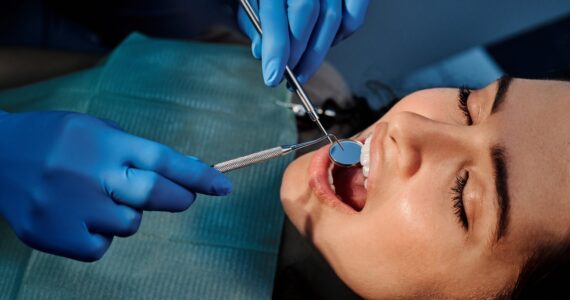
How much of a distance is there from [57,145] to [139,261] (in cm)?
39

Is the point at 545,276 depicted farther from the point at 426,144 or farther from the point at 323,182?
the point at 323,182

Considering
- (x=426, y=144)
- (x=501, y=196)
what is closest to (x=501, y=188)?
(x=501, y=196)

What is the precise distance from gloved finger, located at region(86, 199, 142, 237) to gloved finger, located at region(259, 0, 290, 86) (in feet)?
1.16

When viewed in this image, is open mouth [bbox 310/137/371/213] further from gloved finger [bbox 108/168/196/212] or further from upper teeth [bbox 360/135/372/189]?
gloved finger [bbox 108/168/196/212]

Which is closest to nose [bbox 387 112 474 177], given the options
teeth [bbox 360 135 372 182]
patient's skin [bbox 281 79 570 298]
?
patient's skin [bbox 281 79 570 298]

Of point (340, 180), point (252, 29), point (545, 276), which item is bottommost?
point (340, 180)

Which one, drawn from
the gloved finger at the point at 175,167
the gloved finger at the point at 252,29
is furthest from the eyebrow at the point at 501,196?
the gloved finger at the point at 252,29

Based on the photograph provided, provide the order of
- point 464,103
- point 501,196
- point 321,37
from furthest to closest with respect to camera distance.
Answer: point 321,37 < point 464,103 < point 501,196

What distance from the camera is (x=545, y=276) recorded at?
2.78 feet

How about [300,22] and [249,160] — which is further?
[300,22]

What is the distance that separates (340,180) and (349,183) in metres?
0.02

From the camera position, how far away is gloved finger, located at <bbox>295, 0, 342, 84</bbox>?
3.40ft

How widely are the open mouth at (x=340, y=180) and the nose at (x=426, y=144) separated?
108 millimetres

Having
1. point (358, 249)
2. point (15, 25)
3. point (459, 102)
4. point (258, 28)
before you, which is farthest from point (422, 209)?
point (15, 25)
